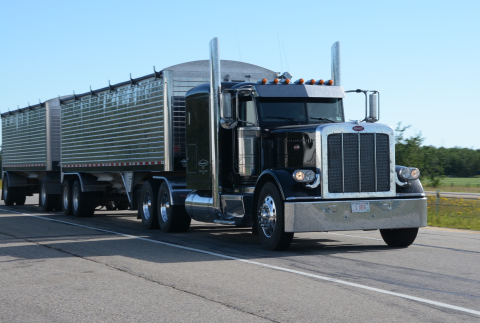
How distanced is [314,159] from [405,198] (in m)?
1.61

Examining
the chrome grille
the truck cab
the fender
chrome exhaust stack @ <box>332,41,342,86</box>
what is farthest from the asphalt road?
chrome exhaust stack @ <box>332,41,342,86</box>

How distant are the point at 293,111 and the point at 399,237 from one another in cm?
286

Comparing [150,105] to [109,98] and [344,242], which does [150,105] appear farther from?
[344,242]

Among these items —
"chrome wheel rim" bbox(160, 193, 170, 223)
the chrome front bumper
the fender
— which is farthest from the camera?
"chrome wheel rim" bbox(160, 193, 170, 223)

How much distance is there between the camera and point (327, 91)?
12.0 meters

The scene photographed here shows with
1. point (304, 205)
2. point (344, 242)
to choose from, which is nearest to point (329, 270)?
point (304, 205)

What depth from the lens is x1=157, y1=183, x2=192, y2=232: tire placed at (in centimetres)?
1390

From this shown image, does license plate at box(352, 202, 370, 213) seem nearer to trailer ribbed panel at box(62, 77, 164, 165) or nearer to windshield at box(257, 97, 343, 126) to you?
windshield at box(257, 97, 343, 126)

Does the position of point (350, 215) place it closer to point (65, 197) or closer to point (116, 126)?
point (116, 126)

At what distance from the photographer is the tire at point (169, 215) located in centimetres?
1390

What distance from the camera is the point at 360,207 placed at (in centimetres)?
1014

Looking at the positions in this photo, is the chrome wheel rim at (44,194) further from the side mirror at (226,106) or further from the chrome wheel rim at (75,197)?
the side mirror at (226,106)

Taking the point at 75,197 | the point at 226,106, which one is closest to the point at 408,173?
the point at 226,106

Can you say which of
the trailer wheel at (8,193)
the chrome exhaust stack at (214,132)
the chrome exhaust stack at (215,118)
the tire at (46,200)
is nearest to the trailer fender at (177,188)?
the chrome exhaust stack at (214,132)
